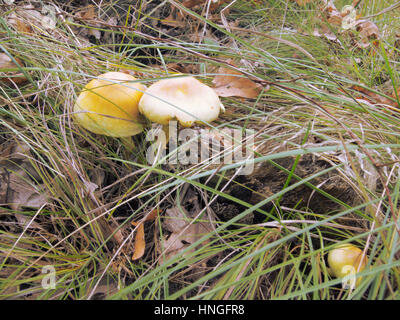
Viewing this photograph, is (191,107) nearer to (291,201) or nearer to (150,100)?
(150,100)

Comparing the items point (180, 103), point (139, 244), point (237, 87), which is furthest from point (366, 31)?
point (139, 244)

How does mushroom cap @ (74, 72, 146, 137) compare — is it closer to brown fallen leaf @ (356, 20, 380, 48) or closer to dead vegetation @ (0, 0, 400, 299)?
dead vegetation @ (0, 0, 400, 299)

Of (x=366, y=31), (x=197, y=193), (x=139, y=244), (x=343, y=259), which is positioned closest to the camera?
(x=343, y=259)

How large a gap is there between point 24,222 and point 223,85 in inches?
37.2

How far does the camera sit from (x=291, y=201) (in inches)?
43.0

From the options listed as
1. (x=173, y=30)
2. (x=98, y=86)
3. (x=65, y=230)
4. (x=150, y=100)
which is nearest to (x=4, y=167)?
(x=65, y=230)

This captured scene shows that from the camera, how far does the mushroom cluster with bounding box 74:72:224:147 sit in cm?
96

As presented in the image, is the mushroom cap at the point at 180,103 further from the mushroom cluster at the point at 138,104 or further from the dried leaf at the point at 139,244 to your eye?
the dried leaf at the point at 139,244

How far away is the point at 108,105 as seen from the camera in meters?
1.04

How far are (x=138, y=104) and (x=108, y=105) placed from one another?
11 cm

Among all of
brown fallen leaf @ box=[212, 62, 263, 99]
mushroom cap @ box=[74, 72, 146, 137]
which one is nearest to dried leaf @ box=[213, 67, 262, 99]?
brown fallen leaf @ box=[212, 62, 263, 99]

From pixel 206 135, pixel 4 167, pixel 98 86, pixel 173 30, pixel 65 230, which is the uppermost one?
pixel 173 30

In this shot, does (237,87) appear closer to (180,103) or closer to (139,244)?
(180,103)

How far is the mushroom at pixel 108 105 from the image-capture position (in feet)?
3.41
